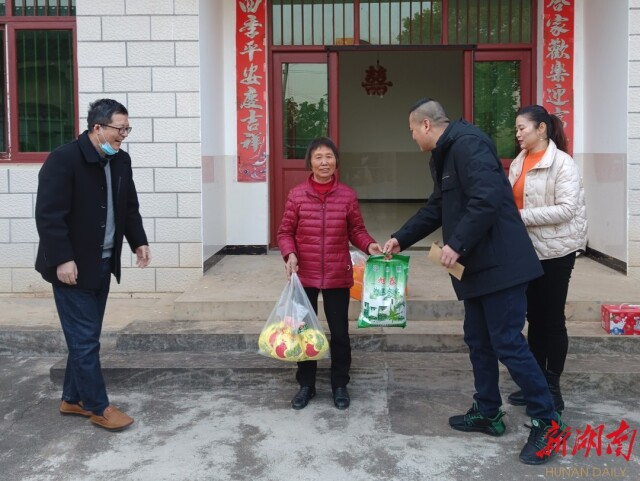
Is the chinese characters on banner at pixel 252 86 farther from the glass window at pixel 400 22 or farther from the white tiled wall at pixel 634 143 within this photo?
the white tiled wall at pixel 634 143

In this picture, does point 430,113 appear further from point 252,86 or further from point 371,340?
point 252,86

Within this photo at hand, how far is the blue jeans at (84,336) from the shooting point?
157 inches

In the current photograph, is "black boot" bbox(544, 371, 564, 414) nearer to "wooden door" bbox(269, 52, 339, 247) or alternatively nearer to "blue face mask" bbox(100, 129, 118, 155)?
"blue face mask" bbox(100, 129, 118, 155)

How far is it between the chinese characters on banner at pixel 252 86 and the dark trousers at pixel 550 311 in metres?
4.12

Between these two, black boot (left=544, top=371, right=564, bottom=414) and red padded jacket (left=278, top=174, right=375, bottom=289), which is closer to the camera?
black boot (left=544, top=371, right=564, bottom=414)

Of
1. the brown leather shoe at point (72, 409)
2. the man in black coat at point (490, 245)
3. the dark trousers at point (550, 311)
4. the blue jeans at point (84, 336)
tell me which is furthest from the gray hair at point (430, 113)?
the brown leather shoe at point (72, 409)

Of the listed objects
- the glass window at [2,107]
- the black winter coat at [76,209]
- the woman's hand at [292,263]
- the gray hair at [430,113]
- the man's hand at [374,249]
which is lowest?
the woman's hand at [292,263]

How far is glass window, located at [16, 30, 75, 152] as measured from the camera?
22.4ft

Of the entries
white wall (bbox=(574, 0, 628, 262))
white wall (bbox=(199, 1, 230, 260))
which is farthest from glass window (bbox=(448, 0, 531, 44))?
white wall (bbox=(199, 1, 230, 260))

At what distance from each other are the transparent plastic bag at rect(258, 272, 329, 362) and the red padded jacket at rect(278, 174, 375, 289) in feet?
0.41

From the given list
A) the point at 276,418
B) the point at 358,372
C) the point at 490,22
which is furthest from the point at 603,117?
the point at 276,418

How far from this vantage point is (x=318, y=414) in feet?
13.9

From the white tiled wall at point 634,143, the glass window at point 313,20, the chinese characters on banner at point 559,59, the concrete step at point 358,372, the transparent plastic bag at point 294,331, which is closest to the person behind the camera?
the transparent plastic bag at point 294,331

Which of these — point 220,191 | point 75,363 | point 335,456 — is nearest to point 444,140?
point 335,456
